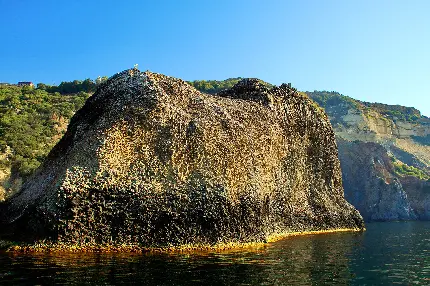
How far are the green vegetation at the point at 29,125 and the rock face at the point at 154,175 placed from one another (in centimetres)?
2354

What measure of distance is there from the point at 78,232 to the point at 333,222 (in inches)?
1223

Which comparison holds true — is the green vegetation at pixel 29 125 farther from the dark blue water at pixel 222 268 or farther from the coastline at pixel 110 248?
the dark blue water at pixel 222 268

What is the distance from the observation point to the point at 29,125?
6178 cm

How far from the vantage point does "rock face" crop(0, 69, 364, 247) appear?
24.5 meters

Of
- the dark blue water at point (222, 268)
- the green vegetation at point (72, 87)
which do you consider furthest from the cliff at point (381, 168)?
the dark blue water at point (222, 268)

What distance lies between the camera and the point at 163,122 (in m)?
29.5

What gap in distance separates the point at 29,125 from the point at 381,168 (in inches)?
3139

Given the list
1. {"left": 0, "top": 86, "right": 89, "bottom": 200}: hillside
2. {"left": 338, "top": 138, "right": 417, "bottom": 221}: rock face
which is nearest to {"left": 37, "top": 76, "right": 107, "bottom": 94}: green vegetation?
{"left": 0, "top": 86, "right": 89, "bottom": 200}: hillside

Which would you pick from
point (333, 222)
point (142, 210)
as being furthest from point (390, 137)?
point (142, 210)

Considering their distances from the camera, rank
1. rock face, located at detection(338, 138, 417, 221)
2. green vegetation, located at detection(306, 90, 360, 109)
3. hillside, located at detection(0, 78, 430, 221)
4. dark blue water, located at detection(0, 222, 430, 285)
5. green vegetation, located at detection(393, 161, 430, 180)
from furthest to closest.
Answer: green vegetation, located at detection(306, 90, 360, 109) → green vegetation, located at detection(393, 161, 430, 180) → rock face, located at detection(338, 138, 417, 221) → hillside, located at detection(0, 78, 430, 221) → dark blue water, located at detection(0, 222, 430, 285)

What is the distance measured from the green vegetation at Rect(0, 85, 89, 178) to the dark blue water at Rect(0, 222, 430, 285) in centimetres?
3377

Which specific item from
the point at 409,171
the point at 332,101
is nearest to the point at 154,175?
the point at 409,171

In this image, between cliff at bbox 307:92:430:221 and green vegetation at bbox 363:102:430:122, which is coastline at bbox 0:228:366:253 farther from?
green vegetation at bbox 363:102:430:122

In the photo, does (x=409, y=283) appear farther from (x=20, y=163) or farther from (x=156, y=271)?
(x=20, y=163)
